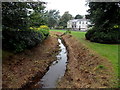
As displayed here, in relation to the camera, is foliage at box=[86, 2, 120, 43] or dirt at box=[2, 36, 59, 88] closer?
dirt at box=[2, 36, 59, 88]

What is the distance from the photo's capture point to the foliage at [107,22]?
1235cm

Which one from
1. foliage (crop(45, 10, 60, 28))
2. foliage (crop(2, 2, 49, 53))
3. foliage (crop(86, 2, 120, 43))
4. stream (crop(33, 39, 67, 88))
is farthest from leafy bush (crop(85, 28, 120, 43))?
foliage (crop(45, 10, 60, 28))

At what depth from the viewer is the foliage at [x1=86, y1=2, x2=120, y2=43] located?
12.4 m

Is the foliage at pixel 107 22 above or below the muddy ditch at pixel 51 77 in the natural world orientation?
above

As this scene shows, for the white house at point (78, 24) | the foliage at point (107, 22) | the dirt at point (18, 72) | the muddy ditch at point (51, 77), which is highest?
the white house at point (78, 24)

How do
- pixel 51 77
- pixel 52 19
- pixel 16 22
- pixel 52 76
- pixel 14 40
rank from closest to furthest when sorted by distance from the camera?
pixel 51 77, pixel 52 76, pixel 16 22, pixel 14 40, pixel 52 19

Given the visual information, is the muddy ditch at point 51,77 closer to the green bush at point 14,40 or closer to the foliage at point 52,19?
the green bush at point 14,40

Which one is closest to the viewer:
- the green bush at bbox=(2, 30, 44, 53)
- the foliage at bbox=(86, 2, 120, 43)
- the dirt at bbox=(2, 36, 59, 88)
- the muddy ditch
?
the dirt at bbox=(2, 36, 59, 88)

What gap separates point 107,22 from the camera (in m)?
12.8

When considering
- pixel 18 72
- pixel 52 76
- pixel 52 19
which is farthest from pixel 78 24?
pixel 18 72

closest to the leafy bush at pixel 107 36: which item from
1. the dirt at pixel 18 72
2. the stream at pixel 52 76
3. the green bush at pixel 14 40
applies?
the stream at pixel 52 76

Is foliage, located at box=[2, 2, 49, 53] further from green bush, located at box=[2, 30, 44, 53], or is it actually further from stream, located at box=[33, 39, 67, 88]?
stream, located at box=[33, 39, 67, 88]

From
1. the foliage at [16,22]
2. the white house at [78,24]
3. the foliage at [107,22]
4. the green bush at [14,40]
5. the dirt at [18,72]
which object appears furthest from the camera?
the white house at [78,24]

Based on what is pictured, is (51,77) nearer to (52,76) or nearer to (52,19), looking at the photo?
(52,76)
